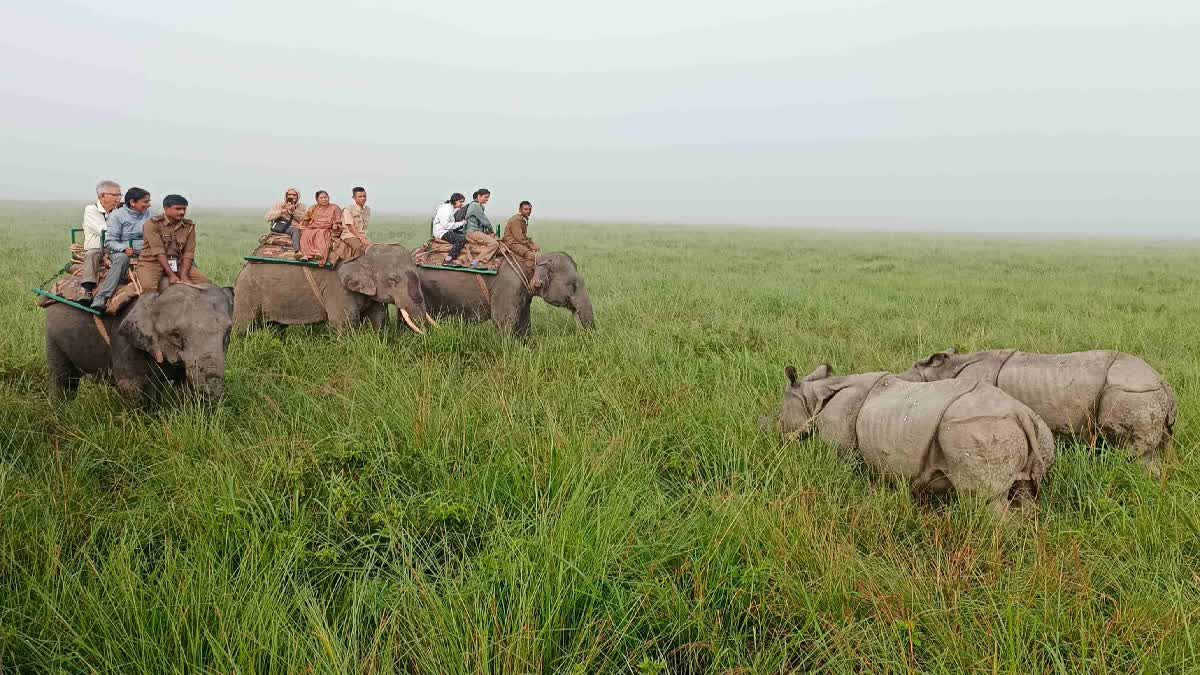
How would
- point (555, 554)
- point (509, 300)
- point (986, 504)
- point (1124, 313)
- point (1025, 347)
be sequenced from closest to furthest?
point (555, 554)
point (986, 504)
point (1025, 347)
point (509, 300)
point (1124, 313)

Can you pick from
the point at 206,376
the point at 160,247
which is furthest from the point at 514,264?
the point at 206,376

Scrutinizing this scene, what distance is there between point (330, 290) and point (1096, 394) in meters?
7.89

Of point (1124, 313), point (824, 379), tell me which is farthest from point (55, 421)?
point (1124, 313)

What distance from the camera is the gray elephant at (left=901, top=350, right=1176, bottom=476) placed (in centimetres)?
389

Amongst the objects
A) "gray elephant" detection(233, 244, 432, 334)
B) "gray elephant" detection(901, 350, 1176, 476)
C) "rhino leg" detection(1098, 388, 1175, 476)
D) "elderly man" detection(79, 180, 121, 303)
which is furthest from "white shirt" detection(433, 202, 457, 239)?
"rhino leg" detection(1098, 388, 1175, 476)

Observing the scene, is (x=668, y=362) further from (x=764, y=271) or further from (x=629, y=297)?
(x=764, y=271)

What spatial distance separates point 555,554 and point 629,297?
33.6 feet

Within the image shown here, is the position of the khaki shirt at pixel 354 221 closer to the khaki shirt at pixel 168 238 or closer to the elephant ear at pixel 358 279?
the elephant ear at pixel 358 279

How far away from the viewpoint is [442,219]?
10.3 metres

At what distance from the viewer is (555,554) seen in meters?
2.59

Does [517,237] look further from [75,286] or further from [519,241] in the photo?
[75,286]

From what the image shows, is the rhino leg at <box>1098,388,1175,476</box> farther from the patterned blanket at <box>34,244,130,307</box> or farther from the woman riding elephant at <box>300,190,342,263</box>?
the woman riding elephant at <box>300,190,342,263</box>

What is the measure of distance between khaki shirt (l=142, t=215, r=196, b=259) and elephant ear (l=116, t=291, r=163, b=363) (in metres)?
0.52

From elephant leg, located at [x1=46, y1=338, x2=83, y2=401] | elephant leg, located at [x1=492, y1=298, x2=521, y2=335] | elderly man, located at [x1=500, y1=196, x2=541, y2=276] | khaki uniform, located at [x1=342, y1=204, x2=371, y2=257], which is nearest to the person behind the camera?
elephant leg, located at [x1=46, y1=338, x2=83, y2=401]
